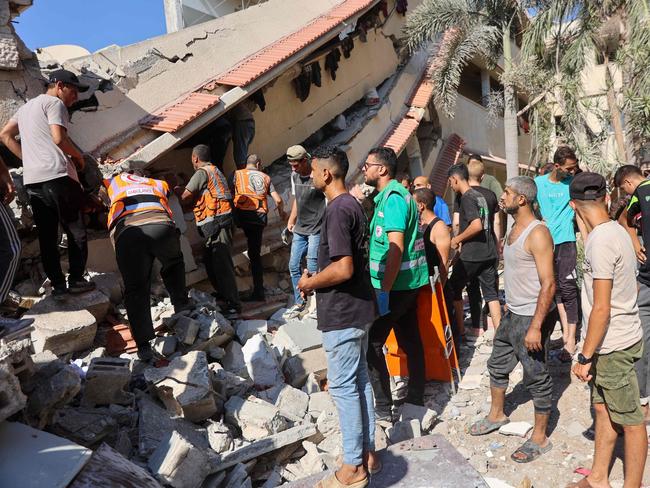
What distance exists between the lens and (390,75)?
1184cm

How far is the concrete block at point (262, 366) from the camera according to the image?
4449 millimetres

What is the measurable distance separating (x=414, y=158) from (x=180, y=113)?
6718 millimetres

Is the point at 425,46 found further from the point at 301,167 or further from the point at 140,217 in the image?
the point at 140,217

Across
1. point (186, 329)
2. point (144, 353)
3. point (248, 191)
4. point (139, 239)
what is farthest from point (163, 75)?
point (144, 353)

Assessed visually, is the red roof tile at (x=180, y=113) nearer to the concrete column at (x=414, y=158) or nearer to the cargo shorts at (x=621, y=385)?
the cargo shorts at (x=621, y=385)

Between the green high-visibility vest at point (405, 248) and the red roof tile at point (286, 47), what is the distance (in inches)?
139

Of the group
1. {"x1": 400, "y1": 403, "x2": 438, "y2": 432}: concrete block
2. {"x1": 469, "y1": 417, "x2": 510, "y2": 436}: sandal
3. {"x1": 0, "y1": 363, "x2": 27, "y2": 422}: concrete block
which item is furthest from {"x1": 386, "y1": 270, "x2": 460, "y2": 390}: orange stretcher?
{"x1": 0, "y1": 363, "x2": 27, "y2": 422}: concrete block

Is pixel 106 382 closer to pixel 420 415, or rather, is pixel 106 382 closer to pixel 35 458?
pixel 35 458

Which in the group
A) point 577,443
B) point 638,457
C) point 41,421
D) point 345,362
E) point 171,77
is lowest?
point 577,443

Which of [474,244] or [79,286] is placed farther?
[474,244]

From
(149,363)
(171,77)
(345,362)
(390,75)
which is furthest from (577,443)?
(390,75)

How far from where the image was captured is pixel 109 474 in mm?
2518

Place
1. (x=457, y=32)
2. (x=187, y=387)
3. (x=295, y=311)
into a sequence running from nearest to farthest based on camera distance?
(x=187, y=387)
(x=295, y=311)
(x=457, y=32)

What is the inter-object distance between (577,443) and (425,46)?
10.2 m
